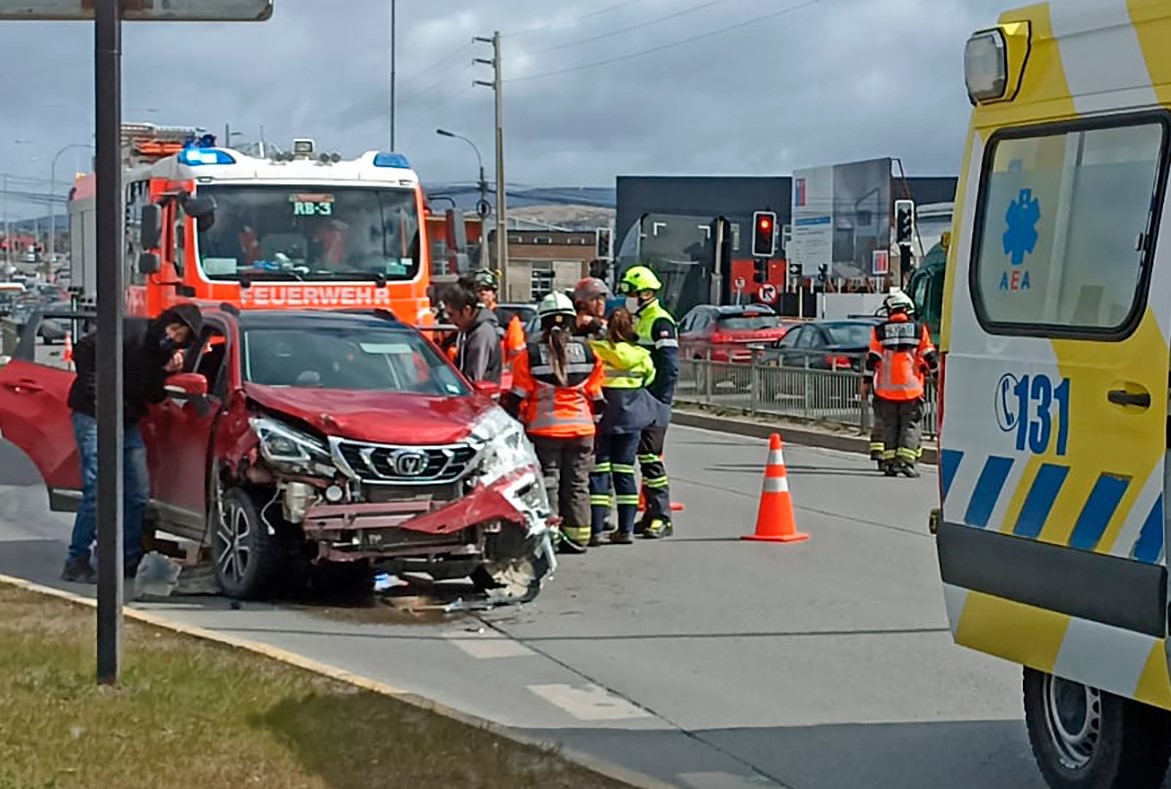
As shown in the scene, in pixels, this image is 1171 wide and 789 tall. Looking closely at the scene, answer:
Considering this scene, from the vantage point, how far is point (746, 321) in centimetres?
3319

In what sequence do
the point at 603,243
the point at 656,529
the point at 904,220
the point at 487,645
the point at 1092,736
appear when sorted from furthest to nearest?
the point at 603,243, the point at 904,220, the point at 656,529, the point at 487,645, the point at 1092,736

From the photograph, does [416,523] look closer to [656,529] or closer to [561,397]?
[561,397]

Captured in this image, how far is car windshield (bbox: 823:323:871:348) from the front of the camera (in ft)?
87.6

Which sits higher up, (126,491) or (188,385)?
(188,385)

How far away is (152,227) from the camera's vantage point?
1725 cm

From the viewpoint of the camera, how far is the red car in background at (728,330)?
32.0 m

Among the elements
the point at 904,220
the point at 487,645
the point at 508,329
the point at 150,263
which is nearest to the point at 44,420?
the point at 508,329

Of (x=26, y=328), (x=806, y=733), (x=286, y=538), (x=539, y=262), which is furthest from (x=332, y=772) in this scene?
(x=539, y=262)

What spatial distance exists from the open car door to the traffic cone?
5.13m

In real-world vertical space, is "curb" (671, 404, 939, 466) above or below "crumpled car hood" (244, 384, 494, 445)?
below

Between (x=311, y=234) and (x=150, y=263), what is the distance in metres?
1.59

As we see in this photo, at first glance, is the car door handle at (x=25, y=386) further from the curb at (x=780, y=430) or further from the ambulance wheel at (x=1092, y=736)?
the curb at (x=780, y=430)

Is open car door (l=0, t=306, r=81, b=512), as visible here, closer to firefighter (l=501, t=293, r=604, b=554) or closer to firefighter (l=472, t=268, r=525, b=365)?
firefighter (l=501, t=293, r=604, b=554)

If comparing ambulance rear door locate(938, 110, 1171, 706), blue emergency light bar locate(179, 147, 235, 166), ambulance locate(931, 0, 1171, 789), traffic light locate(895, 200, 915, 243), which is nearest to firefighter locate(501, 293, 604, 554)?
blue emergency light bar locate(179, 147, 235, 166)
